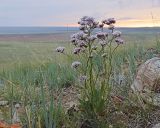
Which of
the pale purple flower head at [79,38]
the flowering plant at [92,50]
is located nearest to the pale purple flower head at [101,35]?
the flowering plant at [92,50]

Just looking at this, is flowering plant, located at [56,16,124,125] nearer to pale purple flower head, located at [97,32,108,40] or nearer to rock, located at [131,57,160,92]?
pale purple flower head, located at [97,32,108,40]

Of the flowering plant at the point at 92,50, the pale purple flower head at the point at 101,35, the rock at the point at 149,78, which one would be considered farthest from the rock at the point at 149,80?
the pale purple flower head at the point at 101,35

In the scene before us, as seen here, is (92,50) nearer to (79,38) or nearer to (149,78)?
(79,38)

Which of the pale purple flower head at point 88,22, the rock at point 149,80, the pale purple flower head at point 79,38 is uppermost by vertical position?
the pale purple flower head at point 88,22

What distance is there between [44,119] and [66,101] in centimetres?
122

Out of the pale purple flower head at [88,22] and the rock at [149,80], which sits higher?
the pale purple flower head at [88,22]

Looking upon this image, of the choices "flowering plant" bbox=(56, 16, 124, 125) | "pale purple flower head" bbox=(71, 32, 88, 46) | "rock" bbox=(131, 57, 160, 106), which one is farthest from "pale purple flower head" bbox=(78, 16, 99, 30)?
"rock" bbox=(131, 57, 160, 106)

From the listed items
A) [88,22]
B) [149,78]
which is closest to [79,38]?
[88,22]

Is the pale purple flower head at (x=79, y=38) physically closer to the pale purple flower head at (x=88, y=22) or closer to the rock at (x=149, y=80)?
the pale purple flower head at (x=88, y=22)

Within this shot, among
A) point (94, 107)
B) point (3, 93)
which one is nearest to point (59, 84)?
point (3, 93)

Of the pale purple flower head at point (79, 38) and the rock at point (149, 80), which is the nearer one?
the pale purple flower head at point (79, 38)

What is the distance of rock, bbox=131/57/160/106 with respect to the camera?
5836 mm

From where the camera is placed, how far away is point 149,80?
598 centimetres

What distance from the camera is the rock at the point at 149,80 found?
5836 millimetres
